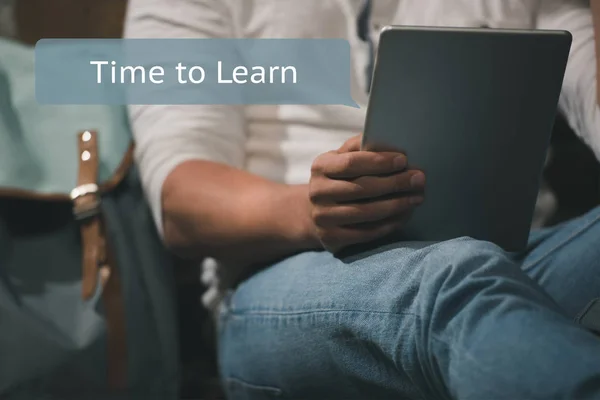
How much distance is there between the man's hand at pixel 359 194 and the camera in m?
0.52

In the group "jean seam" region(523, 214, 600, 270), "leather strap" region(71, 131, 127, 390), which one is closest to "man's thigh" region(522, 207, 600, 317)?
"jean seam" region(523, 214, 600, 270)

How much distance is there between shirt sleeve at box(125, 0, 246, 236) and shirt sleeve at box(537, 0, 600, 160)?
366mm

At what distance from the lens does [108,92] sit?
0.73 m

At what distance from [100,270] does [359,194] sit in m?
0.32

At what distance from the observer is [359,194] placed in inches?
20.8

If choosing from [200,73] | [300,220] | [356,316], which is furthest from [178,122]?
[356,316]

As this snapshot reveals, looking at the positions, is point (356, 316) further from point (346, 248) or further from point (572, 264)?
point (572, 264)

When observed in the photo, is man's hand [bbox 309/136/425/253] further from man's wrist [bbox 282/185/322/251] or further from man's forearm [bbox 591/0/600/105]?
man's forearm [bbox 591/0/600/105]

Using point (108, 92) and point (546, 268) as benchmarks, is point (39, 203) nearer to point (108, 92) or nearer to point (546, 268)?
point (108, 92)

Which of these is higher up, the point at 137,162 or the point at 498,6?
the point at 498,6

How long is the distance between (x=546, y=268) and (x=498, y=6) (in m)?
0.32

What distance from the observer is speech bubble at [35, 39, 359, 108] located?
0.68 m

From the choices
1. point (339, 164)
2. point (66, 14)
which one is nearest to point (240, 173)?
point (339, 164)

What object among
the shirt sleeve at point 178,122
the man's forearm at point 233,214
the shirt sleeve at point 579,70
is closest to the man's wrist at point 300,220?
the man's forearm at point 233,214
